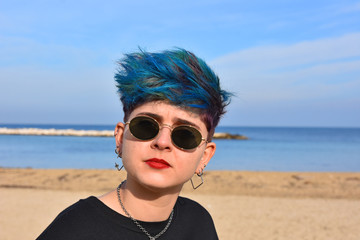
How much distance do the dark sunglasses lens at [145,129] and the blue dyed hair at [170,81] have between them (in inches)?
4.0

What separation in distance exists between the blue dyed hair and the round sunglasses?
0.10 m

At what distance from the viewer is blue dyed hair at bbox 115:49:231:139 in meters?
1.61

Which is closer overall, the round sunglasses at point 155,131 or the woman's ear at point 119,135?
the round sunglasses at point 155,131

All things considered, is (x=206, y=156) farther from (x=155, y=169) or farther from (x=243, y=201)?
(x=243, y=201)

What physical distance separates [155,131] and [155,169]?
0.17 metres

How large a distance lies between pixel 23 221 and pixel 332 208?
7979mm

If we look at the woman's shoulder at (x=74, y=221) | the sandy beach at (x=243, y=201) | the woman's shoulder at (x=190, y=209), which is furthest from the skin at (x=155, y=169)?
the sandy beach at (x=243, y=201)

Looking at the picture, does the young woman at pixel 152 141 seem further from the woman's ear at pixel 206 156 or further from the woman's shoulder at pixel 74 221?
the woman's ear at pixel 206 156

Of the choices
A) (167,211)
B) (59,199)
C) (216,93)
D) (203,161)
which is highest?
(216,93)

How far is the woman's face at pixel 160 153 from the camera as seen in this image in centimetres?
159

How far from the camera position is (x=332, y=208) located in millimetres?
9734

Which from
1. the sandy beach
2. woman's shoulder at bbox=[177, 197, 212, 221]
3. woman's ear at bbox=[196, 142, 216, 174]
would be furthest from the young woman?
the sandy beach

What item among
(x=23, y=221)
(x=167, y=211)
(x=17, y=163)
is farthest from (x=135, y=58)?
(x=17, y=163)

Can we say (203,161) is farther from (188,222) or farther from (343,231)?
(343,231)
